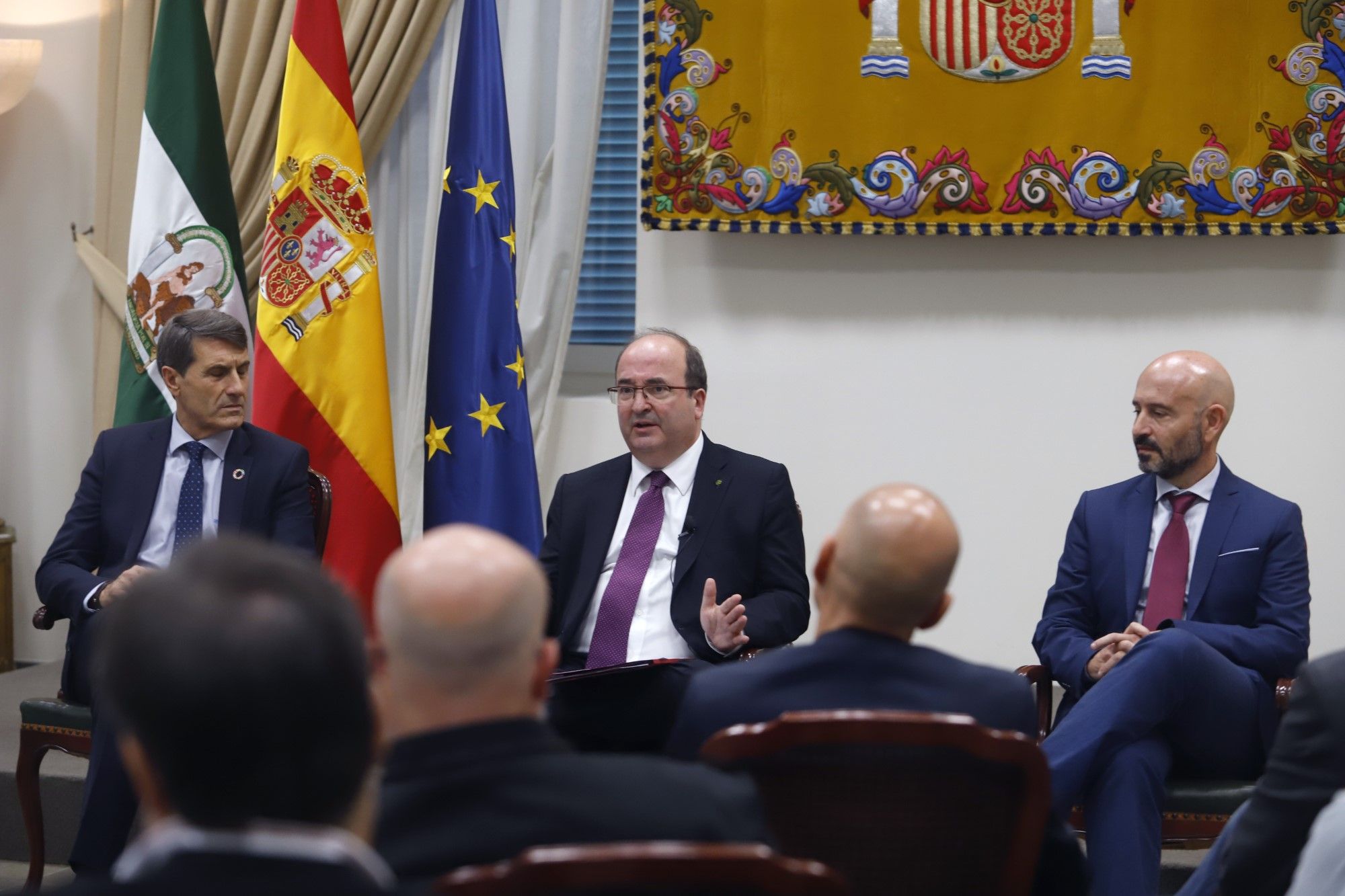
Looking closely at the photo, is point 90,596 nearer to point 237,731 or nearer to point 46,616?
point 46,616

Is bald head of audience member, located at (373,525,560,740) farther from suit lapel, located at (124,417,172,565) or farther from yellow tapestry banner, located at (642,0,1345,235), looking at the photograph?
yellow tapestry banner, located at (642,0,1345,235)

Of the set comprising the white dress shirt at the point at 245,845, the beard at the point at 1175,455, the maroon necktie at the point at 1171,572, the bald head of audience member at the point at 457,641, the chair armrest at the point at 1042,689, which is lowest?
the chair armrest at the point at 1042,689

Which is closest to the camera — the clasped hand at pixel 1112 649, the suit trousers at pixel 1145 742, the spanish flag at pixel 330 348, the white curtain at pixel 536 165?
the suit trousers at pixel 1145 742

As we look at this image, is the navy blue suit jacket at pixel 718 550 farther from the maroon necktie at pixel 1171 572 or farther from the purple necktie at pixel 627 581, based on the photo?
the maroon necktie at pixel 1171 572

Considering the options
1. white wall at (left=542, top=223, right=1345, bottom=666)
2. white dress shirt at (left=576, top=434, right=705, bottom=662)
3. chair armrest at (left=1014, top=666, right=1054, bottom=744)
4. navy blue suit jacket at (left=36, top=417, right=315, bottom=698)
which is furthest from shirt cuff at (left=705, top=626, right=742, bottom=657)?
white wall at (left=542, top=223, right=1345, bottom=666)

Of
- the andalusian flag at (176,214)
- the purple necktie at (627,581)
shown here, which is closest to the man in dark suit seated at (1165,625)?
the purple necktie at (627,581)

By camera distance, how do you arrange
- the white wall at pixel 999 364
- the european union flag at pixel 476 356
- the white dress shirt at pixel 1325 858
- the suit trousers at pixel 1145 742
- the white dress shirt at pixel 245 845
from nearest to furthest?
1. the white dress shirt at pixel 245 845
2. the white dress shirt at pixel 1325 858
3. the suit trousers at pixel 1145 742
4. the european union flag at pixel 476 356
5. the white wall at pixel 999 364

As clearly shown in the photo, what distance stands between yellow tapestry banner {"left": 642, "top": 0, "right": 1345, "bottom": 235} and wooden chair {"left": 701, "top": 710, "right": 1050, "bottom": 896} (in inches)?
125

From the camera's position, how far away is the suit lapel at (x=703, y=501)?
3.49 metres

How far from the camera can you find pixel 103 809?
3.23m

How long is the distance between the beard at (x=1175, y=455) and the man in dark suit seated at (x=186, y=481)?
210 centimetres

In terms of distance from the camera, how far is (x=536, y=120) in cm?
495

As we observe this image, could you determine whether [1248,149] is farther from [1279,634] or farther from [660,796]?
[660,796]

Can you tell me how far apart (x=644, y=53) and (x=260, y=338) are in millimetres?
1601
